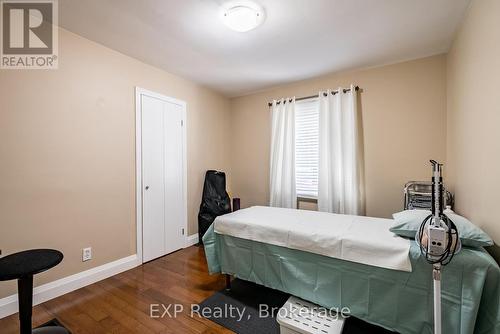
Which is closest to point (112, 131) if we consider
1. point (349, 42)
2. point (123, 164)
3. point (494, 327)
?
point (123, 164)

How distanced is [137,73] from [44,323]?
251 cm

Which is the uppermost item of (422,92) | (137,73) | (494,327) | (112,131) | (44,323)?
(137,73)

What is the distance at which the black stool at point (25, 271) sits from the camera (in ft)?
4.25

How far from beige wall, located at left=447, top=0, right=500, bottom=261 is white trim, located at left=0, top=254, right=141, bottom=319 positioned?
Answer: 3.20 metres

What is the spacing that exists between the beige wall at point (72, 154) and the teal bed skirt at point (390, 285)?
1553mm

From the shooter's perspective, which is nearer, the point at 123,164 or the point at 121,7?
the point at 121,7

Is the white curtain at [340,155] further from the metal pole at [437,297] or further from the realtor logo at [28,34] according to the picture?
the realtor logo at [28,34]

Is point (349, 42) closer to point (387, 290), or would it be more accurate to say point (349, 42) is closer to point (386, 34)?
point (386, 34)

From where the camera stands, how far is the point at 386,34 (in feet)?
7.12

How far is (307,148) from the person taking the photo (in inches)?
132

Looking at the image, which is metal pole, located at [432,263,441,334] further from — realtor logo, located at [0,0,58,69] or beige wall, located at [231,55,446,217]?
realtor logo, located at [0,0,58,69]

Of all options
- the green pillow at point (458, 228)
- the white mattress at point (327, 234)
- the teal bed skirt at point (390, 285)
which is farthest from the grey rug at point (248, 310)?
the green pillow at point (458, 228)

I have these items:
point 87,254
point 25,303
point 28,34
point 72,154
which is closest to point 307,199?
point 87,254

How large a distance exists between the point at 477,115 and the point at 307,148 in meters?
1.89
